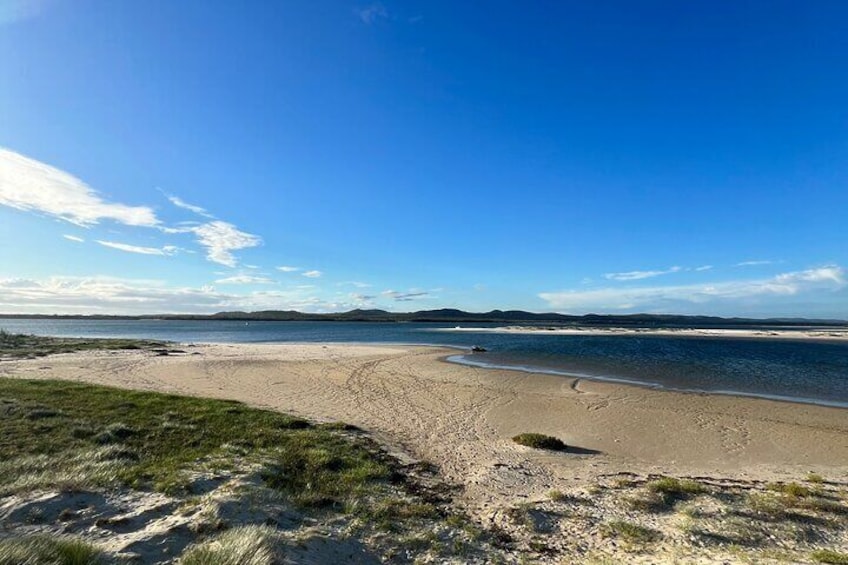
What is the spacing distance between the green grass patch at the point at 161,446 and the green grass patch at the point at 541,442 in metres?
4.84

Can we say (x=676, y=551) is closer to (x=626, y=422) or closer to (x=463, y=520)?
(x=463, y=520)

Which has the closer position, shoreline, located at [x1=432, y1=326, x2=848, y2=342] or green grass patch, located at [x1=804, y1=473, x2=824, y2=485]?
green grass patch, located at [x1=804, y1=473, x2=824, y2=485]

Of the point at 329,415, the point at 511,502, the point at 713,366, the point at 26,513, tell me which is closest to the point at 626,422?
the point at 511,502

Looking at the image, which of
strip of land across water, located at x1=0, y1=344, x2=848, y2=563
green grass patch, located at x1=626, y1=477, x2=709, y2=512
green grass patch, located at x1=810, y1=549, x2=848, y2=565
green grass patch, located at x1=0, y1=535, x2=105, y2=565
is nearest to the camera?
green grass patch, located at x1=0, y1=535, x2=105, y2=565

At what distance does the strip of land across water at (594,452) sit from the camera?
25.5 feet

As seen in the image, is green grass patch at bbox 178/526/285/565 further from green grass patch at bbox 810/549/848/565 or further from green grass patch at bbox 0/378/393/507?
green grass patch at bbox 810/549/848/565

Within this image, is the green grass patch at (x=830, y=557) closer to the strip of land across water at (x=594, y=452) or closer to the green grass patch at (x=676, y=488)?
the strip of land across water at (x=594, y=452)

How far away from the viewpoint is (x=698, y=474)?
11953 millimetres

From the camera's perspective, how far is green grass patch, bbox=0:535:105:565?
16.3 feet

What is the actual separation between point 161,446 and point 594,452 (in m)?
12.3

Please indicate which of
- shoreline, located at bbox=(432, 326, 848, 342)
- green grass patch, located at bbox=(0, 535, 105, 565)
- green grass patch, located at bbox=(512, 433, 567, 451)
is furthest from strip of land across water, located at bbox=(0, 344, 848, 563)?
shoreline, located at bbox=(432, 326, 848, 342)

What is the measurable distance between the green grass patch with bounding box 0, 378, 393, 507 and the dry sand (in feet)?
8.06

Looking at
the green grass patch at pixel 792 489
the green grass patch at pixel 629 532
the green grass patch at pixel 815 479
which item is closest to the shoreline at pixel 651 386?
the green grass patch at pixel 815 479

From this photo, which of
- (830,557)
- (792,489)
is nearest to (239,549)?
(830,557)
